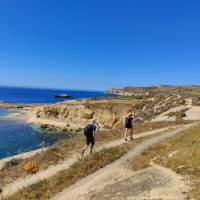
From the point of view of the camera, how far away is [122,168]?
1770cm

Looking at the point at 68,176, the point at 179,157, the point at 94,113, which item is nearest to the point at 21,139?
the point at 94,113

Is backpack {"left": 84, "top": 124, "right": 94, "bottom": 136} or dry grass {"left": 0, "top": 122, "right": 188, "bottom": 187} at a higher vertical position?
backpack {"left": 84, "top": 124, "right": 94, "bottom": 136}

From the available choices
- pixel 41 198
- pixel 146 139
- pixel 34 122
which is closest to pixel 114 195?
pixel 41 198

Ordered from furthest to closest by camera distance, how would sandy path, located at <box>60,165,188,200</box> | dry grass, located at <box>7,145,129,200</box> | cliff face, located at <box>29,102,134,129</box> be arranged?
cliff face, located at <box>29,102,134,129</box> < dry grass, located at <box>7,145,129,200</box> < sandy path, located at <box>60,165,188,200</box>

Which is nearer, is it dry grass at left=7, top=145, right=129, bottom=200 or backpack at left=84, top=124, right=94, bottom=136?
dry grass at left=7, top=145, right=129, bottom=200

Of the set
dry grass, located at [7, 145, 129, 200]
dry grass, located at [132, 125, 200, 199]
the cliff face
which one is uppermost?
dry grass, located at [132, 125, 200, 199]

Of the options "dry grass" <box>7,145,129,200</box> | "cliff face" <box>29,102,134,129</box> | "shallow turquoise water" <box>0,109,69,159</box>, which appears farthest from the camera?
"cliff face" <box>29,102,134,129</box>

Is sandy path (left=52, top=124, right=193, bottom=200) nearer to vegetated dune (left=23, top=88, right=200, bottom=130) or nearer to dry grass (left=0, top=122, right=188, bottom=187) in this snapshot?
dry grass (left=0, top=122, right=188, bottom=187)

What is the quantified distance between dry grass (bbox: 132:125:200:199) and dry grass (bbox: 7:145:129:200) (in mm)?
1874

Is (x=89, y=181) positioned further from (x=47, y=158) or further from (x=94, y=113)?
(x=94, y=113)

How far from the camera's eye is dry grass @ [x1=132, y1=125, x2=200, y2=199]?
14886mm

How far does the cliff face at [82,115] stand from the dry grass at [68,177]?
172 feet

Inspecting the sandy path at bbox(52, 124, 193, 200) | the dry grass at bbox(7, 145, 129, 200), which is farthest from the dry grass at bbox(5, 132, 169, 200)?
the sandy path at bbox(52, 124, 193, 200)

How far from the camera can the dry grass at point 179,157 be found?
1489 cm
